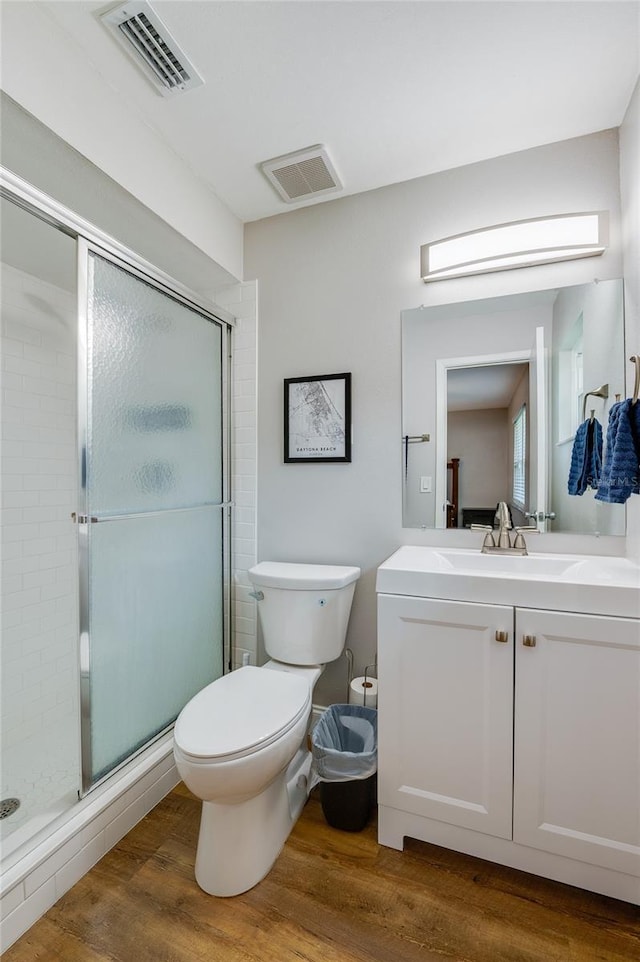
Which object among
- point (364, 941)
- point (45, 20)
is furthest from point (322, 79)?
point (364, 941)

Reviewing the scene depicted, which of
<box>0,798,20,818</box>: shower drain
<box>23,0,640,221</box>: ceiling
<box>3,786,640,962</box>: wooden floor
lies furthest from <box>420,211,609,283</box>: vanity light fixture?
<box>0,798,20,818</box>: shower drain

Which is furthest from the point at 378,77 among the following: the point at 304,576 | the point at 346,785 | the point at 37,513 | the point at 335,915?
the point at 335,915

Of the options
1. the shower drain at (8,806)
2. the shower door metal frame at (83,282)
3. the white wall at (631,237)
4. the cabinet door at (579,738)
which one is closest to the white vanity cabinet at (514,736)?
the cabinet door at (579,738)

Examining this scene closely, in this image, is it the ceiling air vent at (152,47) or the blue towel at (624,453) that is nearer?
the ceiling air vent at (152,47)

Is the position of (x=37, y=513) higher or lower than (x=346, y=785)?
higher

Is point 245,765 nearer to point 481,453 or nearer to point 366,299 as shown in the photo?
point 481,453

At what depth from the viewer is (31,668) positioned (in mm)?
1872

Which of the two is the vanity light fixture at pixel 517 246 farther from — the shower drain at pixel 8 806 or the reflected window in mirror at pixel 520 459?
the shower drain at pixel 8 806

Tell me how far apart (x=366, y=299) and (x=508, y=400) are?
2.46 ft

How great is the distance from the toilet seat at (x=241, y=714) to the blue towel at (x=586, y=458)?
1.20 meters

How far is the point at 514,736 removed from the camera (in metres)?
1.23

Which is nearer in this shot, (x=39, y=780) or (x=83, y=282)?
(x=83, y=282)

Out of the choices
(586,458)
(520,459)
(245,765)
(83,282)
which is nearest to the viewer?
(245,765)

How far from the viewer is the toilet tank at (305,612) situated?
1.75m
